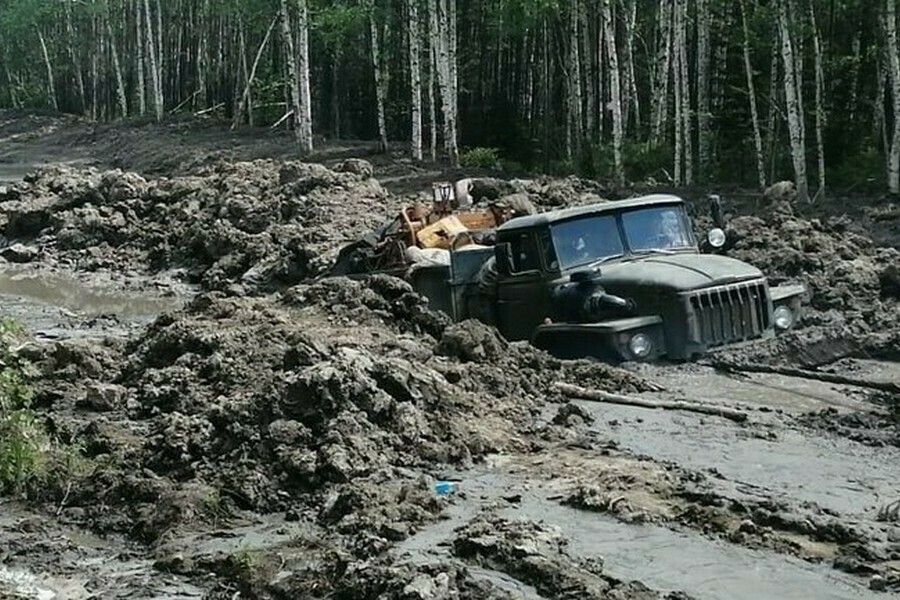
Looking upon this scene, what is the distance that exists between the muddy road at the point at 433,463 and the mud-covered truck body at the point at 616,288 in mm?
334

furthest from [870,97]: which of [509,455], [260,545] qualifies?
[260,545]

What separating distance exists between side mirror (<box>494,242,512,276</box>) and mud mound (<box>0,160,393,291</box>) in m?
7.32

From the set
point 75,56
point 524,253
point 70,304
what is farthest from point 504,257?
point 75,56

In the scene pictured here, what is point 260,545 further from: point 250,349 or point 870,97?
point 870,97

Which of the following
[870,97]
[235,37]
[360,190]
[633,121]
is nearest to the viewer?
[360,190]

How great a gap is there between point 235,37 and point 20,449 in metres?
46.8

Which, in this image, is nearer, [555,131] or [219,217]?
[219,217]

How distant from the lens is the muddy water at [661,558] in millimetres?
7035

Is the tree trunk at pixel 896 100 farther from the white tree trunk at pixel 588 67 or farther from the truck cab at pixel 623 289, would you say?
the truck cab at pixel 623 289

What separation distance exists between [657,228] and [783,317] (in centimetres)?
164

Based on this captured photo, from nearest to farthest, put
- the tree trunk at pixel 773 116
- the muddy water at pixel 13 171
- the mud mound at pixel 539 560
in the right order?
the mud mound at pixel 539 560, the tree trunk at pixel 773 116, the muddy water at pixel 13 171

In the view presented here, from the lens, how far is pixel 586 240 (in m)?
14.3

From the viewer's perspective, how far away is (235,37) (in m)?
54.8

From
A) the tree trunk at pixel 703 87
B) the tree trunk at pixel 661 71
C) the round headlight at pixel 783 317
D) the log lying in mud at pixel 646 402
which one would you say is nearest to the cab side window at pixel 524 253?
the log lying in mud at pixel 646 402
